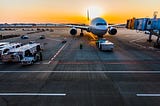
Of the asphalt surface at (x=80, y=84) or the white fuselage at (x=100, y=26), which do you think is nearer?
the asphalt surface at (x=80, y=84)

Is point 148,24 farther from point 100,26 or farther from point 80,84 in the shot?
point 80,84

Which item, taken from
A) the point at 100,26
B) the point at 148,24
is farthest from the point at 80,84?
the point at 100,26

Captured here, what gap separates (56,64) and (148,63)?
12.4 m

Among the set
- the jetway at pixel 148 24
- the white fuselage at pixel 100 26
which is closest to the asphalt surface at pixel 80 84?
the jetway at pixel 148 24

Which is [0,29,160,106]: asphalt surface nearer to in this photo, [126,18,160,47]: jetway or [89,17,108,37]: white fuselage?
[126,18,160,47]: jetway

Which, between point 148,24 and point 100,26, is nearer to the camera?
point 148,24

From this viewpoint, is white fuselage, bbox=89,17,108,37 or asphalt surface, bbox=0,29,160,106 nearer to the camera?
asphalt surface, bbox=0,29,160,106

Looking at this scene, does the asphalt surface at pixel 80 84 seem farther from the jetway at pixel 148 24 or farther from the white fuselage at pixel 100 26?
the white fuselage at pixel 100 26

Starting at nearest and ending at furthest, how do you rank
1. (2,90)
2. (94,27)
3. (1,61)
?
(2,90) → (1,61) → (94,27)

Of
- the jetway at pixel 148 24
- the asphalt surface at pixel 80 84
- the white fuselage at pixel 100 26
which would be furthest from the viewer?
the white fuselage at pixel 100 26

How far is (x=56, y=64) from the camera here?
1174 inches

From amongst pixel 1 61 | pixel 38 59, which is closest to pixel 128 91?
pixel 38 59

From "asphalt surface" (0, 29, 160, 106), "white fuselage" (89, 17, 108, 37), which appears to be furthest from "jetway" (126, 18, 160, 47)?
"asphalt surface" (0, 29, 160, 106)

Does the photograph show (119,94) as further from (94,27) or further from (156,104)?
(94,27)
